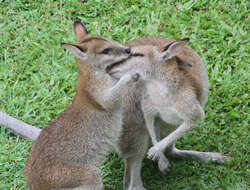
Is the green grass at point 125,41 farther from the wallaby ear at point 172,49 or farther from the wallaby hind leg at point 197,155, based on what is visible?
the wallaby ear at point 172,49

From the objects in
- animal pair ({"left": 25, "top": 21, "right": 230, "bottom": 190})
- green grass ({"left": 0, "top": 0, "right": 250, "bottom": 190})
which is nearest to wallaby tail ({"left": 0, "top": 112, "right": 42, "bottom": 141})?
green grass ({"left": 0, "top": 0, "right": 250, "bottom": 190})

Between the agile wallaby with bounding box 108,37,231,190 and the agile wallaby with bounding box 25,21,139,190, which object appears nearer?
the agile wallaby with bounding box 25,21,139,190

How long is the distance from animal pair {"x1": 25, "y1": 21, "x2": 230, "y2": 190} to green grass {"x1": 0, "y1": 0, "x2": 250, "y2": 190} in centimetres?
96

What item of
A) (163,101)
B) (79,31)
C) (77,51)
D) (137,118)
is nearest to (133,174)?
(137,118)

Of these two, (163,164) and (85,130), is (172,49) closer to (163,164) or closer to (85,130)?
(85,130)

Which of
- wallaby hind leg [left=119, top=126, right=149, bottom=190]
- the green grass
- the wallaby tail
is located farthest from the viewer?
the wallaby tail

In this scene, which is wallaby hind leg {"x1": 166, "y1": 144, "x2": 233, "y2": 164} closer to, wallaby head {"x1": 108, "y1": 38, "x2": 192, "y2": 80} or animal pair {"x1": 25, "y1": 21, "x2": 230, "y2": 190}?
animal pair {"x1": 25, "y1": 21, "x2": 230, "y2": 190}

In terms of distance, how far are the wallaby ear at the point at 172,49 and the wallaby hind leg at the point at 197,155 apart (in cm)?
138

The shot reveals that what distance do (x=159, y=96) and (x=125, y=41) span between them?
7.65 ft

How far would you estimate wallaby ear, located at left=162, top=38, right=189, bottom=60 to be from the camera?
437 cm

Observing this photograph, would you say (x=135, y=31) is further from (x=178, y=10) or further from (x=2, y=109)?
(x=2, y=109)

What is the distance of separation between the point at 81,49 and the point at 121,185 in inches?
73.5

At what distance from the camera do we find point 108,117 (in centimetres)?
469

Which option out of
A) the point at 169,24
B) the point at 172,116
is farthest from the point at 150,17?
the point at 172,116
